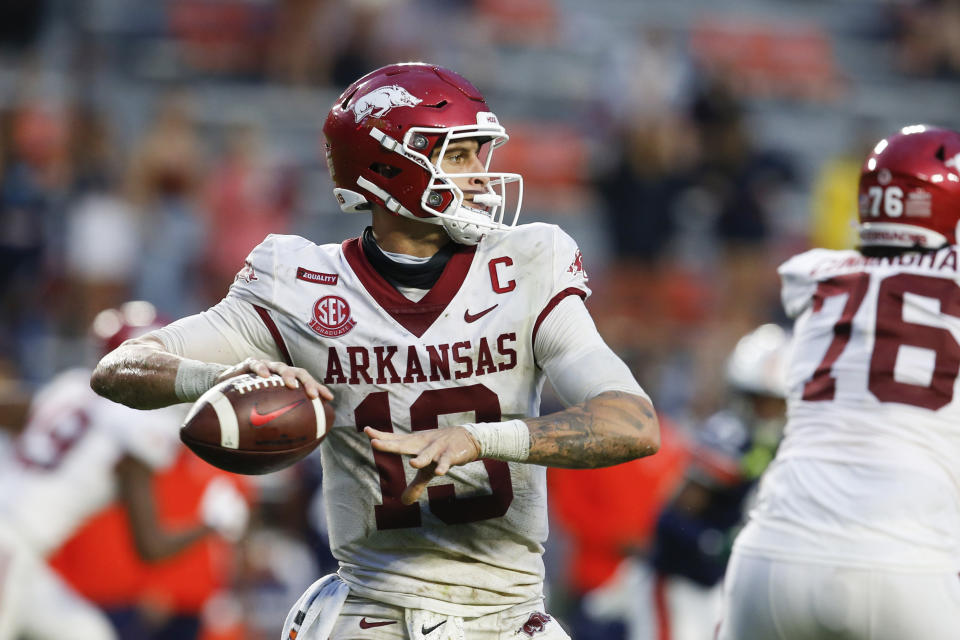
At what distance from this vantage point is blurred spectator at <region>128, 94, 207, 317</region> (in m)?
9.47

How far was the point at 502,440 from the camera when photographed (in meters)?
2.94

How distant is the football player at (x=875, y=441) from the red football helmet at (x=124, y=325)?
296 cm

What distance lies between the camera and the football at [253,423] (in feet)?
9.79

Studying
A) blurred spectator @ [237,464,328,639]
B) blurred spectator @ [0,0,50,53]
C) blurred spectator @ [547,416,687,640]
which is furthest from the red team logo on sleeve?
blurred spectator @ [0,0,50,53]

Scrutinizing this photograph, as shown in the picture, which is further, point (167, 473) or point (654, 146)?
point (654, 146)

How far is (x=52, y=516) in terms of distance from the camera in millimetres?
6105

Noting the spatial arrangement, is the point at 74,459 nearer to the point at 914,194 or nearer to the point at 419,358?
the point at 419,358

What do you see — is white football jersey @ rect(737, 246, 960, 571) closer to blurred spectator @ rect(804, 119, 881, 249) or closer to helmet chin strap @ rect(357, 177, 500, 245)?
helmet chin strap @ rect(357, 177, 500, 245)

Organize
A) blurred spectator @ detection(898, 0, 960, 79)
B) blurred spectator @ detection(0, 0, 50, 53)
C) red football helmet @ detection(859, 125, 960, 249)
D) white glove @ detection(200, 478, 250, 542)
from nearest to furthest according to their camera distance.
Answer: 1. red football helmet @ detection(859, 125, 960, 249)
2. white glove @ detection(200, 478, 250, 542)
3. blurred spectator @ detection(0, 0, 50, 53)
4. blurred spectator @ detection(898, 0, 960, 79)

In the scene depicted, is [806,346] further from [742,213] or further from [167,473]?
[742,213]

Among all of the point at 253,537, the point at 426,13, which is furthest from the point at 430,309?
the point at 426,13

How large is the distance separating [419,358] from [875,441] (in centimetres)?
164

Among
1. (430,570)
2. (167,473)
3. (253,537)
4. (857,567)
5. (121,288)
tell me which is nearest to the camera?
(430,570)

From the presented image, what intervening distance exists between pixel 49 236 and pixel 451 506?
273 inches
